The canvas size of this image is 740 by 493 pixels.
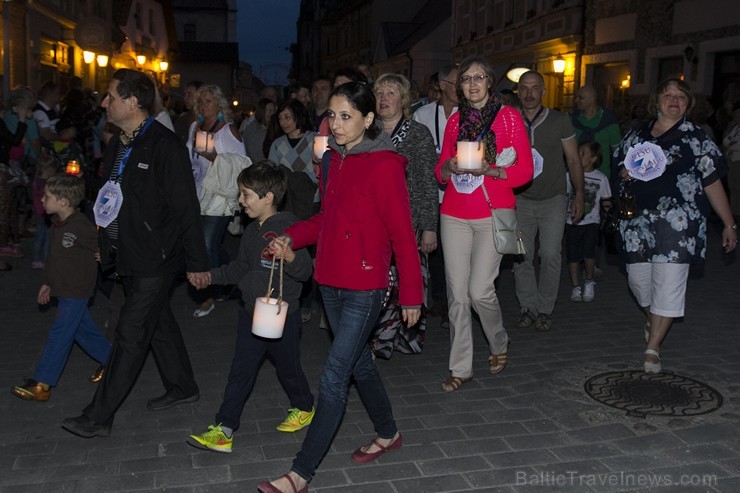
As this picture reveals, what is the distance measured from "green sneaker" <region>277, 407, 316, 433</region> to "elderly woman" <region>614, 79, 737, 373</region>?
273 cm

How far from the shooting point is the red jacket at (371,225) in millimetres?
3914

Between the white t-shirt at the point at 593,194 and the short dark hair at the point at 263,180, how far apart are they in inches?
189

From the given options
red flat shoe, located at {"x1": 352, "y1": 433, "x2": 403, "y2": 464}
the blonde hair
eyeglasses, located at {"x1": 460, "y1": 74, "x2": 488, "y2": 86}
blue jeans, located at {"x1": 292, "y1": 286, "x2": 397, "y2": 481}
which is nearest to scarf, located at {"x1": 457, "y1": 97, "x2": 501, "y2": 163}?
eyeglasses, located at {"x1": 460, "y1": 74, "x2": 488, "y2": 86}

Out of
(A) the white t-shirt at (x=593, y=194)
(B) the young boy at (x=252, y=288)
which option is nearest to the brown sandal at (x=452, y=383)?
(B) the young boy at (x=252, y=288)

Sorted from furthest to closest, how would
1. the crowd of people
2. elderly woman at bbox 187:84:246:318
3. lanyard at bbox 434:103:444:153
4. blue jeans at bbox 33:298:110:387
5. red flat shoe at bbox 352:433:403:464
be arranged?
elderly woman at bbox 187:84:246:318, lanyard at bbox 434:103:444:153, blue jeans at bbox 33:298:110:387, red flat shoe at bbox 352:433:403:464, the crowd of people

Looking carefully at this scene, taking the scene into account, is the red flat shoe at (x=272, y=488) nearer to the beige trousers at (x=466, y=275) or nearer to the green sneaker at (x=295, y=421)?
the green sneaker at (x=295, y=421)

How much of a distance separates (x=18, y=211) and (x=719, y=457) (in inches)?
411

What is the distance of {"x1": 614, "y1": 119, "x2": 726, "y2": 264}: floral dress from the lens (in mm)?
5676

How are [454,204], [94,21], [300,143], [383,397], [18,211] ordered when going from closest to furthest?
[383,397] → [454,204] → [300,143] → [18,211] → [94,21]

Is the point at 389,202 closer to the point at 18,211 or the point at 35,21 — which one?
the point at 18,211

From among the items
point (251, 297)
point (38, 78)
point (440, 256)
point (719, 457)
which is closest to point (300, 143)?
point (440, 256)

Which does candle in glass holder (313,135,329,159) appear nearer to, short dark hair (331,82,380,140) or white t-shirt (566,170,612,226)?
short dark hair (331,82,380,140)

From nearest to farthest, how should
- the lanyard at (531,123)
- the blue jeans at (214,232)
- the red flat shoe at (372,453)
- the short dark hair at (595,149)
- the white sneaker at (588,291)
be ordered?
the red flat shoe at (372,453), the lanyard at (531,123), the blue jeans at (214,232), the white sneaker at (588,291), the short dark hair at (595,149)

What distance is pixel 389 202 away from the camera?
391 centimetres
